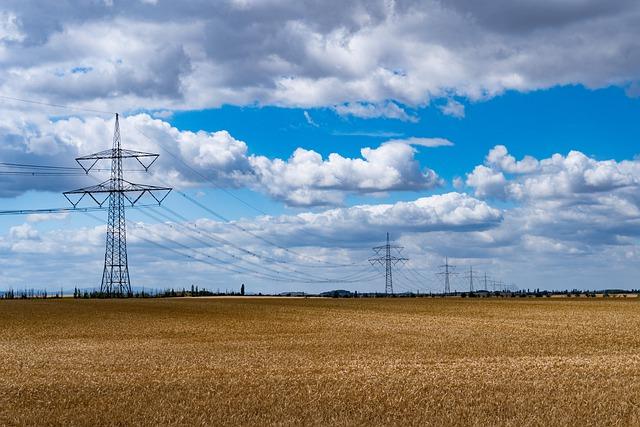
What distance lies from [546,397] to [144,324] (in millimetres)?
46913

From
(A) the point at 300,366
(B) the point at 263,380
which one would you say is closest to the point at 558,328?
(A) the point at 300,366

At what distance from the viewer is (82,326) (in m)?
63.4

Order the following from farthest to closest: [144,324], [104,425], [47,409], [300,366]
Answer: [144,324] → [300,366] → [47,409] → [104,425]

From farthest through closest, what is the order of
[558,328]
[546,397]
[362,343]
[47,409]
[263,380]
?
[558,328] < [362,343] < [263,380] < [546,397] < [47,409]

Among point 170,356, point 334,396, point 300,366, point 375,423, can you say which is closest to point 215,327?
point 170,356

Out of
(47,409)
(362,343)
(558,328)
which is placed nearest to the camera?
(47,409)

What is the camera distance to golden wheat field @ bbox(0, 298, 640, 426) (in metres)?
22.2

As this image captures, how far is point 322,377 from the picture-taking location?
30125mm

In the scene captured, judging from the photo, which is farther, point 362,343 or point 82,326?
point 82,326

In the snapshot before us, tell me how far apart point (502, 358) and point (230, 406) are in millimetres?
18597

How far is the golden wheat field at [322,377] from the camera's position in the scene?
22.2 m

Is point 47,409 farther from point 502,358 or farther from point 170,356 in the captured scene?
point 502,358

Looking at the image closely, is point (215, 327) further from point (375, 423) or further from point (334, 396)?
point (375, 423)

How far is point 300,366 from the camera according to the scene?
3475 cm
